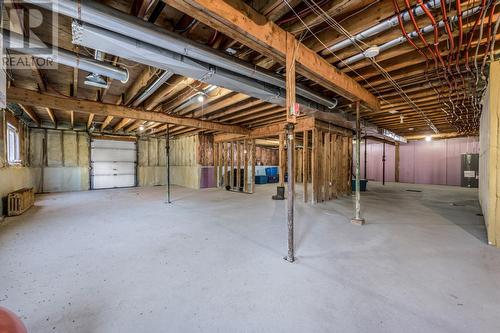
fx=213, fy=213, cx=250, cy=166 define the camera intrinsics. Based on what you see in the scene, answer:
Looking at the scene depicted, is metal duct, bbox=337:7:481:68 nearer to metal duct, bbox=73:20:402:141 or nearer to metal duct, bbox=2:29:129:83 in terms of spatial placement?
metal duct, bbox=73:20:402:141

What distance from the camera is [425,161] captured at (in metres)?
11.1

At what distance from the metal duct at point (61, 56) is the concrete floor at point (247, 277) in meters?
2.24

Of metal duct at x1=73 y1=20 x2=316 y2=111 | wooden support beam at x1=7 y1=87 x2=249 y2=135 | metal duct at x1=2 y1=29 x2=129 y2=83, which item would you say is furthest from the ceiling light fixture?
wooden support beam at x1=7 y1=87 x2=249 y2=135

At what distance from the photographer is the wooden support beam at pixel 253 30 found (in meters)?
1.75

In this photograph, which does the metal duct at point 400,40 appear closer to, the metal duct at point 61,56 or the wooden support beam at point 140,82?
the wooden support beam at point 140,82

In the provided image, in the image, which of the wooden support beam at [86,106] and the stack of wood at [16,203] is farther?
the stack of wood at [16,203]

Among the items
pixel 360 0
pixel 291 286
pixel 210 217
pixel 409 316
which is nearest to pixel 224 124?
pixel 210 217

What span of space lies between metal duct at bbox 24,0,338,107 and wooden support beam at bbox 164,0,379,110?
A: 0.38 meters

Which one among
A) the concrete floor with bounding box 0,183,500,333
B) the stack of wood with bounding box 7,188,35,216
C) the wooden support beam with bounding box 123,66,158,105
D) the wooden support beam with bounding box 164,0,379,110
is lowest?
the concrete floor with bounding box 0,183,500,333

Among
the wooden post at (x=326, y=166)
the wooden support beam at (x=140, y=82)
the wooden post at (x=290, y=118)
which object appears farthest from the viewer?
the wooden post at (x=326, y=166)

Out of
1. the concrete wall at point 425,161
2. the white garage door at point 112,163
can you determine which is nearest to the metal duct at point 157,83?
the white garage door at point 112,163

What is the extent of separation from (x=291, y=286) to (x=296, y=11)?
2.74m

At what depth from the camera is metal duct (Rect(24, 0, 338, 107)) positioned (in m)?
1.61

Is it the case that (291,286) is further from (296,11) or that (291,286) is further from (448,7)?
(448,7)
